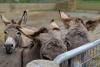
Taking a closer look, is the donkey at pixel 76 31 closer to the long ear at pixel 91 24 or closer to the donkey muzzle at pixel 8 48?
the long ear at pixel 91 24

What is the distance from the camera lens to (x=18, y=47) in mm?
6016

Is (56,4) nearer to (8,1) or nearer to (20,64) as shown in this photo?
(8,1)

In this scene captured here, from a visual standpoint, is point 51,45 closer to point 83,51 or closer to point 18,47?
point 18,47

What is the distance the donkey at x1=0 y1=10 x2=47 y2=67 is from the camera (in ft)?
18.5

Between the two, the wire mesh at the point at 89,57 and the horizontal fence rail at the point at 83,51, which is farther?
the wire mesh at the point at 89,57

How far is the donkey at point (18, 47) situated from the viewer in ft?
18.5

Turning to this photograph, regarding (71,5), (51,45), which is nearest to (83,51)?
(51,45)

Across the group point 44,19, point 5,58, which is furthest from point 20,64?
point 44,19

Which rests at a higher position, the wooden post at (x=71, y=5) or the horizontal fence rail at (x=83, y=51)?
the horizontal fence rail at (x=83, y=51)

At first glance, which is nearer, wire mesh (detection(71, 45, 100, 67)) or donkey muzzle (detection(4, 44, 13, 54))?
wire mesh (detection(71, 45, 100, 67))

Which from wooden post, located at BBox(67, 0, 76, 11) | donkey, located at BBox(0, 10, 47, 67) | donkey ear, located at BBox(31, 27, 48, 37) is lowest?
wooden post, located at BBox(67, 0, 76, 11)

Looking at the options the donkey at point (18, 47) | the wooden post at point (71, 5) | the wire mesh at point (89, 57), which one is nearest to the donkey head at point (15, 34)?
the donkey at point (18, 47)

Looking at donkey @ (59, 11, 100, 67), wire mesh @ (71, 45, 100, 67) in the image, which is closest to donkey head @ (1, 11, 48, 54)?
donkey @ (59, 11, 100, 67)

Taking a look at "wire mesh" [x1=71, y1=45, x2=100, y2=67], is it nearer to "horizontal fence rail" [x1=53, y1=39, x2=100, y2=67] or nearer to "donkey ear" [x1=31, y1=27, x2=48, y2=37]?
"horizontal fence rail" [x1=53, y1=39, x2=100, y2=67]
